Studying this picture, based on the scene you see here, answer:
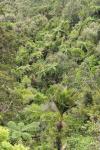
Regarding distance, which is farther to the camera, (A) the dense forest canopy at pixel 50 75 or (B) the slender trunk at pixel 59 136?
(A) the dense forest canopy at pixel 50 75

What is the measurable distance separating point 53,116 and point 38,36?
18.0 m

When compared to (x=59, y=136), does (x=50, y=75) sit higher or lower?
lower

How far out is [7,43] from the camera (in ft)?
38.9

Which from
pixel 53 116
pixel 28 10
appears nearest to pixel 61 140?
pixel 53 116

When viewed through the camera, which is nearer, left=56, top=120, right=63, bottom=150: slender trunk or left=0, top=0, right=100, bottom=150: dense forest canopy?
left=56, top=120, right=63, bottom=150: slender trunk

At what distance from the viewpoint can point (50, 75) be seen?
2480cm

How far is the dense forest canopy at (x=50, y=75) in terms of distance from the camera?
11969 mm

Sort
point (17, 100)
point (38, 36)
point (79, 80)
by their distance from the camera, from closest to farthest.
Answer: point (17, 100), point (79, 80), point (38, 36)

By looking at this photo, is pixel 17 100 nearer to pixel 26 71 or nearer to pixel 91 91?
pixel 91 91

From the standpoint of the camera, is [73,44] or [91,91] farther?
[73,44]

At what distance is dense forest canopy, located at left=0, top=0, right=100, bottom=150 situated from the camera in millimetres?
11969

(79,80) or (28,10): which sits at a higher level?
(28,10)

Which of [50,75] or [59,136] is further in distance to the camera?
[50,75]

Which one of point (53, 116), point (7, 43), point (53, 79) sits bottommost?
point (53, 79)
